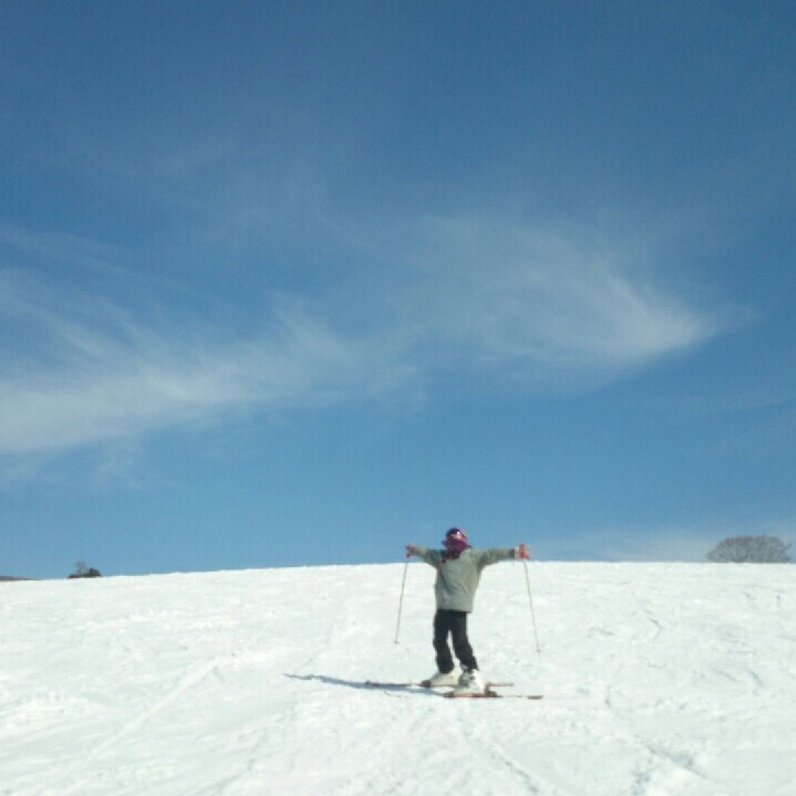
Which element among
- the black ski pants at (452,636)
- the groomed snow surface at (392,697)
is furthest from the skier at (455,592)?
the groomed snow surface at (392,697)

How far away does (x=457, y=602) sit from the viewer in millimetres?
9992

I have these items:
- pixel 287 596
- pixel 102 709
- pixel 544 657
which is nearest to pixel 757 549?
pixel 287 596

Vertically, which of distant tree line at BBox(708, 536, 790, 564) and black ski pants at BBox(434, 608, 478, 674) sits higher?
distant tree line at BBox(708, 536, 790, 564)

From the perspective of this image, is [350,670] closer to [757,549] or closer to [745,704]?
[745,704]

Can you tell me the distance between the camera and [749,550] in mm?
53969

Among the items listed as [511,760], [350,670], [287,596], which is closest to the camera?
[511,760]

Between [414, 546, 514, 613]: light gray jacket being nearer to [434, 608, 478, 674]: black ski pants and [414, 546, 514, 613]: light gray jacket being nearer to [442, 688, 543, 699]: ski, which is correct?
[434, 608, 478, 674]: black ski pants

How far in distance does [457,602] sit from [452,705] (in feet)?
4.61

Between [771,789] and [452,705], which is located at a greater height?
[452,705]

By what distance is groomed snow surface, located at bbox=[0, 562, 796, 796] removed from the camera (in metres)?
6.48

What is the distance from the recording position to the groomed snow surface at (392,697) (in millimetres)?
6484

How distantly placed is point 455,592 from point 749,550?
1932 inches

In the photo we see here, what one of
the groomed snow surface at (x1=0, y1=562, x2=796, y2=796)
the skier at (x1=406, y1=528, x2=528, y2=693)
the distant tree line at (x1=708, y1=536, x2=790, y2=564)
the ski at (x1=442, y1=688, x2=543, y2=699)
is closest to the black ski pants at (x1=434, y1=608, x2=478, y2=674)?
the skier at (x1=406, y1=528, x2=528, y2=693)

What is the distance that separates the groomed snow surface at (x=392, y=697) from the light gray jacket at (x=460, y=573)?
1055 millimetres
